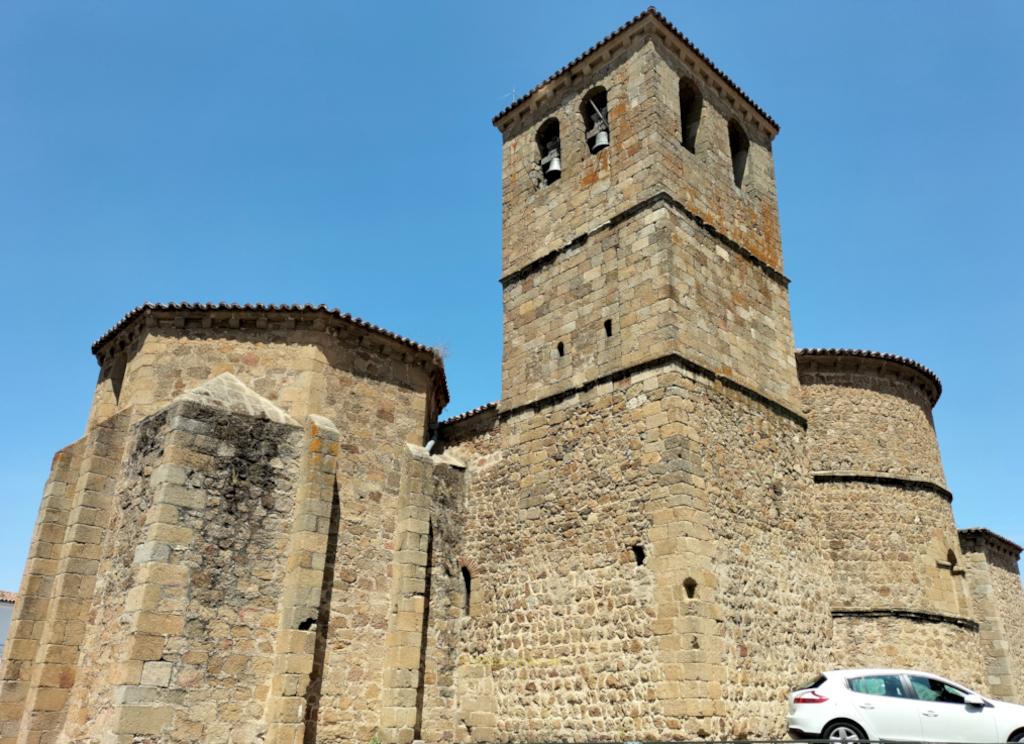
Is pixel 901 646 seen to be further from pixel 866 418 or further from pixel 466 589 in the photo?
pixel 466 589

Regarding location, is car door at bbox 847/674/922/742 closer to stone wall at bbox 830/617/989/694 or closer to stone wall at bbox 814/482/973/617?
stone wall at bbox 830/617/989/694

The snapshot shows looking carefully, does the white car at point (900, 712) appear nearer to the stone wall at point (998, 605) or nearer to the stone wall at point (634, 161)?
the stone wall at point (634, 161)

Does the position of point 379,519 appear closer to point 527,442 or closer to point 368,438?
point 368,438

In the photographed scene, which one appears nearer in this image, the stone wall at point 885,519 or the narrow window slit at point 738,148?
the stone wall at point 885,519

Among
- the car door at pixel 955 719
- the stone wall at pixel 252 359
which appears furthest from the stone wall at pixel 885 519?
the stone wall at pixel 252 359

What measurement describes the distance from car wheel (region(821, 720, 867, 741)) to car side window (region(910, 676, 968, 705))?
848 millimetres

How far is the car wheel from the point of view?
28.8 ft

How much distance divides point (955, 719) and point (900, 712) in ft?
1.91

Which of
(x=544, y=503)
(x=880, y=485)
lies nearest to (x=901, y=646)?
(x=880, y=485)

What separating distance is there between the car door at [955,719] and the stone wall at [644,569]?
2149 mm

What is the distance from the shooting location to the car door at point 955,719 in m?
8.67

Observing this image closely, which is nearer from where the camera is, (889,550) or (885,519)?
(889,550)

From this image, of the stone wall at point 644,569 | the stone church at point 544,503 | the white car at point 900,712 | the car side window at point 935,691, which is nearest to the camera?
the white car at point 900,712

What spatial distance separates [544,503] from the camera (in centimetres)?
1245
